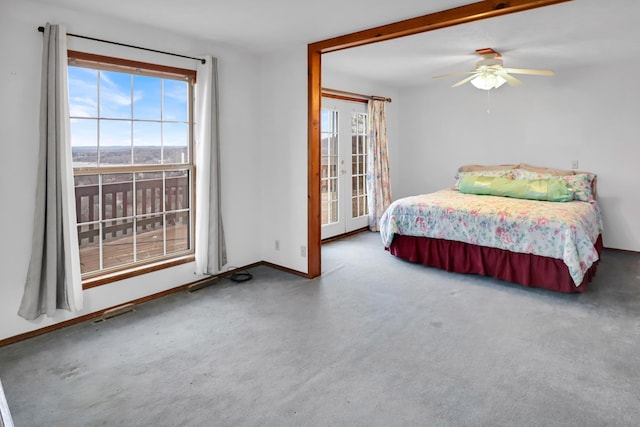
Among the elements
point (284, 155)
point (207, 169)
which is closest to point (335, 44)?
point (284, 155)

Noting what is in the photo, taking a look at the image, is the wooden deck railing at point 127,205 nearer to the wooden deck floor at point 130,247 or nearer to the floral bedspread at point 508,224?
the wooden deck floor at point 130,247

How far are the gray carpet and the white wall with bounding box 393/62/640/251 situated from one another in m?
1.99

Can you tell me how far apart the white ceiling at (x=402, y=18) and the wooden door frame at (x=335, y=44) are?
7 cm

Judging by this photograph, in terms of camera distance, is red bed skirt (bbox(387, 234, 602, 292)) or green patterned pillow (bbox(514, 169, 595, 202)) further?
green patterned pillow (bbox(514, 169, 595, 202))

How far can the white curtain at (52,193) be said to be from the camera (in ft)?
8.87

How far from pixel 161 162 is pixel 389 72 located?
3.33 metres

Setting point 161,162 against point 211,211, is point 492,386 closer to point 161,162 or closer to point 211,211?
point 211,211

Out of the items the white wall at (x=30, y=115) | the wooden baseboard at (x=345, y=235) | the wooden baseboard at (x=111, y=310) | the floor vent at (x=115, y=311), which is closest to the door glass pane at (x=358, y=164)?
the wooden baseboard at (x=345, y=235)

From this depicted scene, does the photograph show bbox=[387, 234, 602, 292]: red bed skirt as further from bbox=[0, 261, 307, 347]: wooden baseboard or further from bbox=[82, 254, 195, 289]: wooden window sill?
bbox=[82, 254, 195, 289]: wooden window sill

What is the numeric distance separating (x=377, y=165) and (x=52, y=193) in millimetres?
4553

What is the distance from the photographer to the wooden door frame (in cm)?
267

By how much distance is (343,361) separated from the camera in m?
2.47

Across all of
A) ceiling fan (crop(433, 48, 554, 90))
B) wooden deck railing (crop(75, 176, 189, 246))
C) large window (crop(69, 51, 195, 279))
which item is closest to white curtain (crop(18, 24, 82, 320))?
large window (crop(69, 51, 195, 279))

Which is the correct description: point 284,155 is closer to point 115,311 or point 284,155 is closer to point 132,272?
point 132,272
